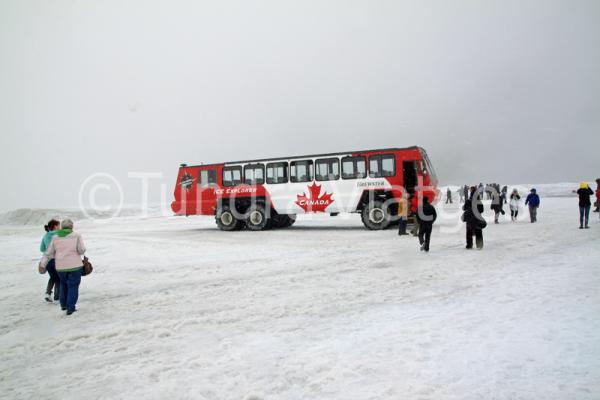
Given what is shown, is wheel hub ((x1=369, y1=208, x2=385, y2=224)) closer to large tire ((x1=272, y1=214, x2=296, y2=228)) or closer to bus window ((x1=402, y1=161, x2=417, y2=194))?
bus window ((x1=402, y1=161, x2=417, y2=194))

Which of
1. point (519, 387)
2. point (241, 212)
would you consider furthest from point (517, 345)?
point (241, 212)

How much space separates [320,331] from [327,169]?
13.5 m

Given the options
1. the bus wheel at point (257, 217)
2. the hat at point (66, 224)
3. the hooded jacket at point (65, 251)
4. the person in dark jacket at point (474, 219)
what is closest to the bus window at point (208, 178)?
the bus wheel at point (257, 217)

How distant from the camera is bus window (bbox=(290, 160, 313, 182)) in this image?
18.2 metres

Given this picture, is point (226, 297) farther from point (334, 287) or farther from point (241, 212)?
point (241, 212)

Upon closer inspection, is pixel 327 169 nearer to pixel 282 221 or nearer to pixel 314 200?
pixel 314 200

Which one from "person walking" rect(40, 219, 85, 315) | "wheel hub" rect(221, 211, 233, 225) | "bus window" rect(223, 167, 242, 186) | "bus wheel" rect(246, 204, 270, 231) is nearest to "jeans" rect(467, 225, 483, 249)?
"person walking" rect(40, 219, 85, 315)

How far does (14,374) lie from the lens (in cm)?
407

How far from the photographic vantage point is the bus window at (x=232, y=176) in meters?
19.5

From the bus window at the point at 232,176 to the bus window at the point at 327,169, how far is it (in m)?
4.07

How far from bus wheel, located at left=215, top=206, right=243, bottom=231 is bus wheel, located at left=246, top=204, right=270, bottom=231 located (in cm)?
76

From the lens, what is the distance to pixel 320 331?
4836mm

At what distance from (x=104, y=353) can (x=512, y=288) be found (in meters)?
6.09

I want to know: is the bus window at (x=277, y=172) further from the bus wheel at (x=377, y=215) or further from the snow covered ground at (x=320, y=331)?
the snow covered ground at (x=320, y=331)
